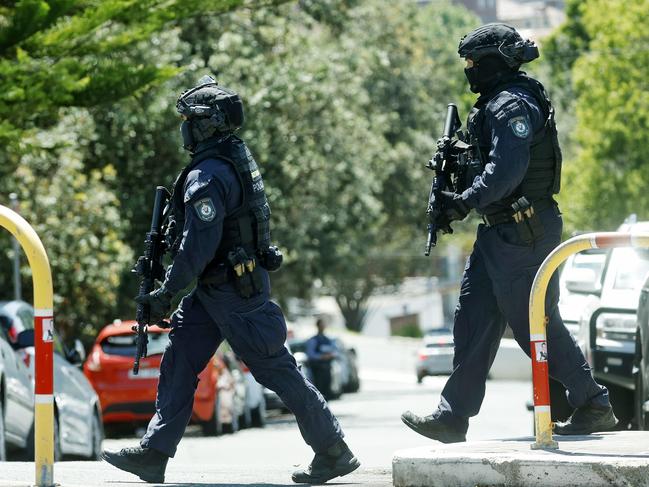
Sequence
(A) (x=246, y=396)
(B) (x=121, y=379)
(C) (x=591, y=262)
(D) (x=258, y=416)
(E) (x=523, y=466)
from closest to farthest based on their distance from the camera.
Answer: (E) (x=523, y=466) < (C) (x=591, y=262) < (B) (x=121, y=379) < (A) (x=246, y=396) < (D) (x=258, y=416)

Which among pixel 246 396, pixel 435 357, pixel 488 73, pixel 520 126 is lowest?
pixel 435 357

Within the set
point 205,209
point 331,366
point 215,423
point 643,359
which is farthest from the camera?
point 331,366

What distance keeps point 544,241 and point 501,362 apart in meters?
8.87

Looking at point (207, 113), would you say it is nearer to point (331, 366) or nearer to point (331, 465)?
point (331, 465)

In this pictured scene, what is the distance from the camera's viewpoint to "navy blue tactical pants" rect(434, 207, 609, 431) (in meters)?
7.59

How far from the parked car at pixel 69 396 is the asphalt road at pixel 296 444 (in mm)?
843

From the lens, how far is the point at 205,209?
7137 mm

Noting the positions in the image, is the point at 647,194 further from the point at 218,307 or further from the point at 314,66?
the point at 218,307

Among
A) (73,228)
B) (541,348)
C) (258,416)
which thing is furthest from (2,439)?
(258,416)

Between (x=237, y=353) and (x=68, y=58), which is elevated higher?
(x=68, y=58)

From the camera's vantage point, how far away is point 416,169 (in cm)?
4166

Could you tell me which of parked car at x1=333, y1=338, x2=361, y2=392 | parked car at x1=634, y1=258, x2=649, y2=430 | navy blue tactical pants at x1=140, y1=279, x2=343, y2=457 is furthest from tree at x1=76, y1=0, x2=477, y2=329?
navy blue tactical pants at x1=140, y1=279, x2=343, y2=457

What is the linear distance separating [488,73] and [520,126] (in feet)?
1.56

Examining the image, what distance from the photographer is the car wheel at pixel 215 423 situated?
21328 mm
